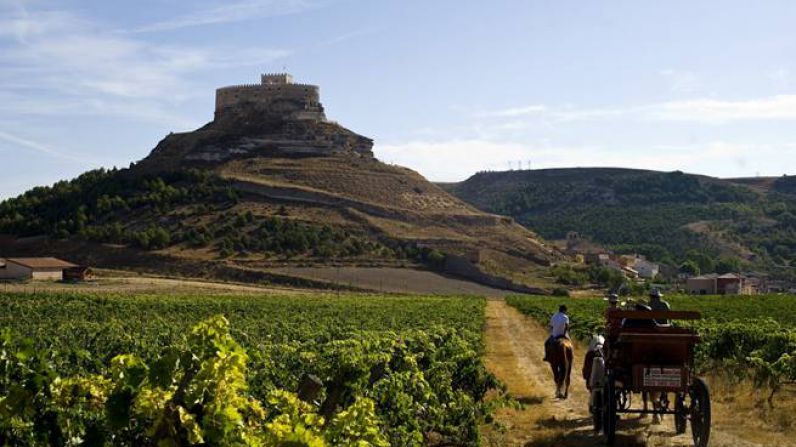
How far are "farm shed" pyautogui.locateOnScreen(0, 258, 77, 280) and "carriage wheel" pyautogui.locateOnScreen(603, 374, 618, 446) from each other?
76.3m

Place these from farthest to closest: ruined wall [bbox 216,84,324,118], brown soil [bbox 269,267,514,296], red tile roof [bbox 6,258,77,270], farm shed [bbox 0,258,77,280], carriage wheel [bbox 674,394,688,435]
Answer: ruined wall [bbox 216,84,324,118], brown soil [bbox 269,267,514,296], red tile roof [bbox 6,258,77,270], farm shed [bbox 0,258,77,280], carriage wheel [bbox 674,394,688,435]

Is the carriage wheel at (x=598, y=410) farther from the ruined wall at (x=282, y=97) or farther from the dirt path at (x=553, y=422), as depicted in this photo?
the ruined wall at (x=282, y=97)

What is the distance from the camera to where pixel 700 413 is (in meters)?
11.4

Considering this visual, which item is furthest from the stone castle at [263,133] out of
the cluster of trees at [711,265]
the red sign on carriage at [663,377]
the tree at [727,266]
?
the red sign on carriage at [663,377]

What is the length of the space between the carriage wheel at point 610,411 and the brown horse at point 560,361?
4.73 metres

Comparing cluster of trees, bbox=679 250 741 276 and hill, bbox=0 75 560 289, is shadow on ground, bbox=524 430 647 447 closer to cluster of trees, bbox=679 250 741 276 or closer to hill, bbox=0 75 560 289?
hill, bbox=0 75 560 289

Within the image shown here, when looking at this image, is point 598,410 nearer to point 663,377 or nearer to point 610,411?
point 610,411

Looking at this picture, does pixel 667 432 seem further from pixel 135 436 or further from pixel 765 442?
pixel 135 436

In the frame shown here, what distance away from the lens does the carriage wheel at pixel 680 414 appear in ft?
39.9

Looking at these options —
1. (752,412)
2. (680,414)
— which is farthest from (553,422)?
(752,412)

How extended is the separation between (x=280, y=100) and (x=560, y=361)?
4869 inches

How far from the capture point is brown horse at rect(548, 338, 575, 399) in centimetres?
1673

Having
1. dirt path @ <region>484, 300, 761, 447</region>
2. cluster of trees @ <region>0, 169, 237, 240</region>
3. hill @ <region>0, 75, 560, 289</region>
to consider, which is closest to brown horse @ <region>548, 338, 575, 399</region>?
dirt path @ <region>484, 300, 761, 447</region>

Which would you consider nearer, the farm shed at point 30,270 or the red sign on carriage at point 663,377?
the red sign on carriage at point 663,377
